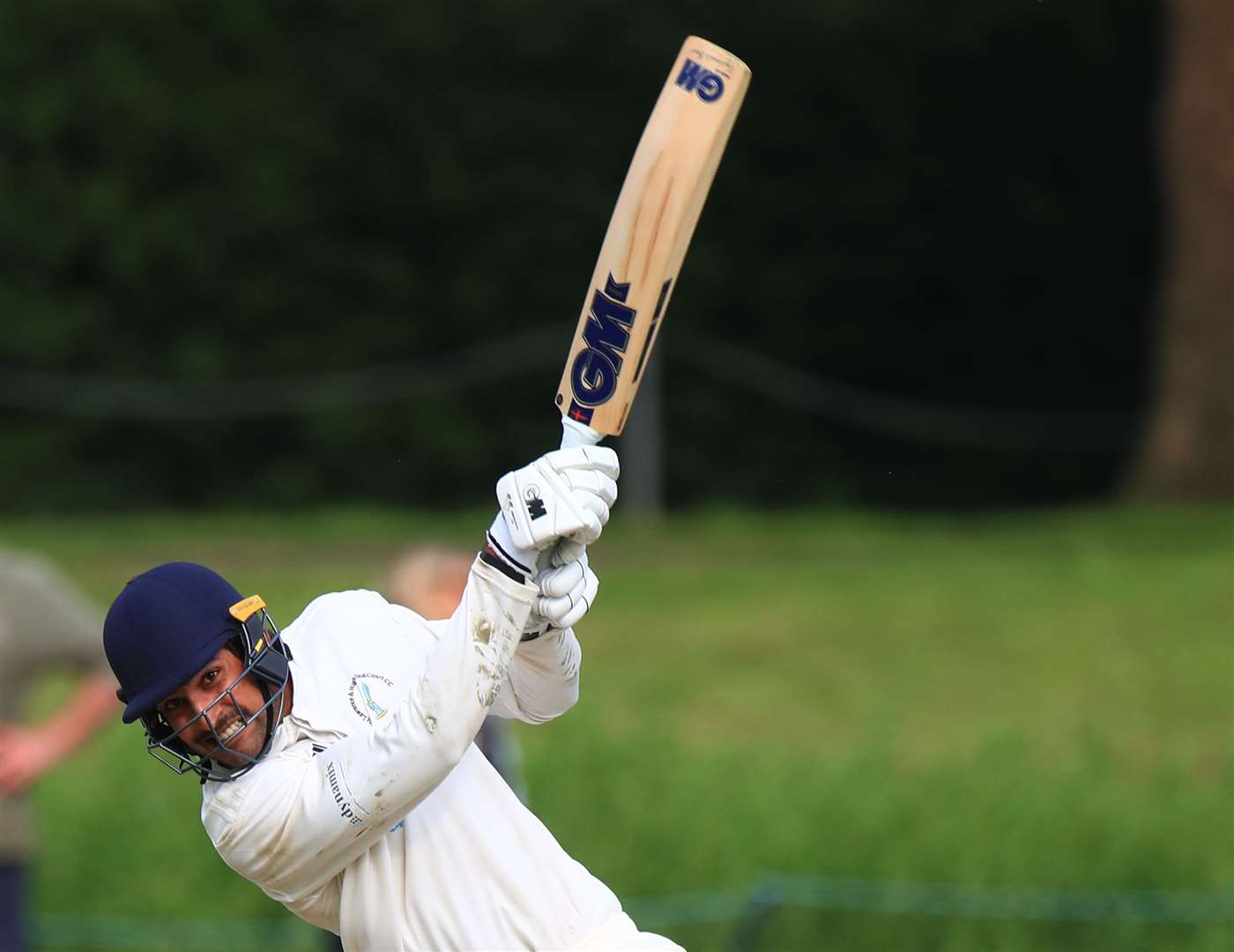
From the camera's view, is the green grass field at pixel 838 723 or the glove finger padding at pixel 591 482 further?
the green grass field at pixel 838 723

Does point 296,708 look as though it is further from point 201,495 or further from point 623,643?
point 201,495

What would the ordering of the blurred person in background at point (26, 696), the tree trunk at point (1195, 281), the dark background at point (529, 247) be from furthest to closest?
the dark background at point (529, 247), the tree trunk at point (1195, 281), the blurred person in background at point (26, 696)

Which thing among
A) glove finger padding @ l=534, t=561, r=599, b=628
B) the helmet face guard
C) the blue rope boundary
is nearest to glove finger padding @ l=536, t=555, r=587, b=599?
glove finger padding @ l=534, t=561, r=599, b=628

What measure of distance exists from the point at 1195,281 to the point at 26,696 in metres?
7.13

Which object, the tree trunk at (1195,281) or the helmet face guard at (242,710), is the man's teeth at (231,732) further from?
the tree trunk at (1195,281)

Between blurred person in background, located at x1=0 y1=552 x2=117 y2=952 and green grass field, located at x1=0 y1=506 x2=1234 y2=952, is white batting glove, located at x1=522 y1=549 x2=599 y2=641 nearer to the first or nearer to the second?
blurred person in background, located at x1=0 y1=552 x2=117 y2=952

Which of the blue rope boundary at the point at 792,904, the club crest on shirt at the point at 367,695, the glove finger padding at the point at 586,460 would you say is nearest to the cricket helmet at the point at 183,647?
the club crest on shirt at the point at 367,695

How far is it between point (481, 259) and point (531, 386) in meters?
0.95

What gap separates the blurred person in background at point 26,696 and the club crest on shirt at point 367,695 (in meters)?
2.38

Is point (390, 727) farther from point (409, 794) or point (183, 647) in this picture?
point (183, 647)

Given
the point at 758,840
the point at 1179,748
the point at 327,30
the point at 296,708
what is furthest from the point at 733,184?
the point at 296,708

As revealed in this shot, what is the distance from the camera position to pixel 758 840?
6.00m

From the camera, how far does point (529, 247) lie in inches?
437

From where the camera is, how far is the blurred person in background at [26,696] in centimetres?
470
